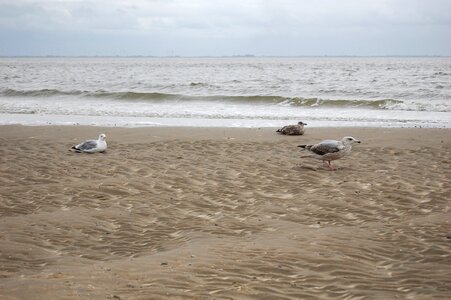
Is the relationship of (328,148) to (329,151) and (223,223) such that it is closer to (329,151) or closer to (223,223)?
(329,151)

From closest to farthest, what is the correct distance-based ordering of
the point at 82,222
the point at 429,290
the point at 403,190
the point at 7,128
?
1. the point at 429,290
2. the point at 82,222
3. the point at 403,190
4. the point at 7,128

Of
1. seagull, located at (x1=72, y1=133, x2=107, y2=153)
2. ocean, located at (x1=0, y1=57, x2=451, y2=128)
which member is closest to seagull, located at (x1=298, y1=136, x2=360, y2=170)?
seagull, located at (x1=72, y1=133, x2=107, y2=153)

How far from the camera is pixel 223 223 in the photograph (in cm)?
675

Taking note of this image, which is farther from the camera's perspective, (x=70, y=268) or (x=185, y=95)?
(x=185, y=95)

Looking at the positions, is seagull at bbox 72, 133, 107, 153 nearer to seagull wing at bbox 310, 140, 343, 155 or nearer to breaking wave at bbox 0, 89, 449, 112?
seagull wing at bbox 310, 140, 343, 155

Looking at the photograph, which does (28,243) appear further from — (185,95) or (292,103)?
(185,95)

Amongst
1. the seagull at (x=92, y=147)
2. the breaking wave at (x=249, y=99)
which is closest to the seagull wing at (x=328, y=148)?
the seagull at (x=92, y=147)

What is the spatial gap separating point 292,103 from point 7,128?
14.9m

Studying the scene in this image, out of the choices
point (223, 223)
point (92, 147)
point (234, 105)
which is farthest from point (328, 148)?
point (234, 105)

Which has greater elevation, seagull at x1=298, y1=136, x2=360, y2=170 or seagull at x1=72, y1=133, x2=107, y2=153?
seagull at x1=298, y1=136, x2=360, y2=170

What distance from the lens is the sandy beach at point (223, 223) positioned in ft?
15.4

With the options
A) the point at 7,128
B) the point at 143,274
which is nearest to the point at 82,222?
the point at 143,274

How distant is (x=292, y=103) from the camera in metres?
27.3

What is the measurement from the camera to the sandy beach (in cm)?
470
